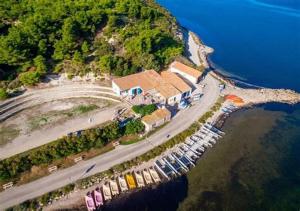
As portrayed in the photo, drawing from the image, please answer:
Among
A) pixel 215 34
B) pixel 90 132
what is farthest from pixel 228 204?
pixel 215 34

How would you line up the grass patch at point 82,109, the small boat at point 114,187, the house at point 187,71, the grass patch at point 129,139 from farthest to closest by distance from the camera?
the house at point 187,71 → the grass patch at point 82,109 → the grass patch at point 129,139 → the small boat at point 114,187

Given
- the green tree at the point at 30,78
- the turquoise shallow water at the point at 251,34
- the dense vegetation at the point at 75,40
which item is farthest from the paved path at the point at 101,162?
the turquoise shallow water at the point at 251,34

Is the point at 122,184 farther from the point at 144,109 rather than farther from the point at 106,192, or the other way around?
the point at 144,109

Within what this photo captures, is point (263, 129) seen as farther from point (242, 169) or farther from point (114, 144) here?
point (114, 144)

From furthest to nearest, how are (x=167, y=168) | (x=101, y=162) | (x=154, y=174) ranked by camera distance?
(x=167, y=168) → (x=101, y=162) → (x=154, y=174)

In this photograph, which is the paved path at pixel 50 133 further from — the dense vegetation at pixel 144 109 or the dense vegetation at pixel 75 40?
the dense vegetation at pixel 75 40

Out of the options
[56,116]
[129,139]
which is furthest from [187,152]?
[56,116]

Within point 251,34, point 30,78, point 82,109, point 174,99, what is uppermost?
point 251,34

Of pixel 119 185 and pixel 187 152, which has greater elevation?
pixel 187 152
